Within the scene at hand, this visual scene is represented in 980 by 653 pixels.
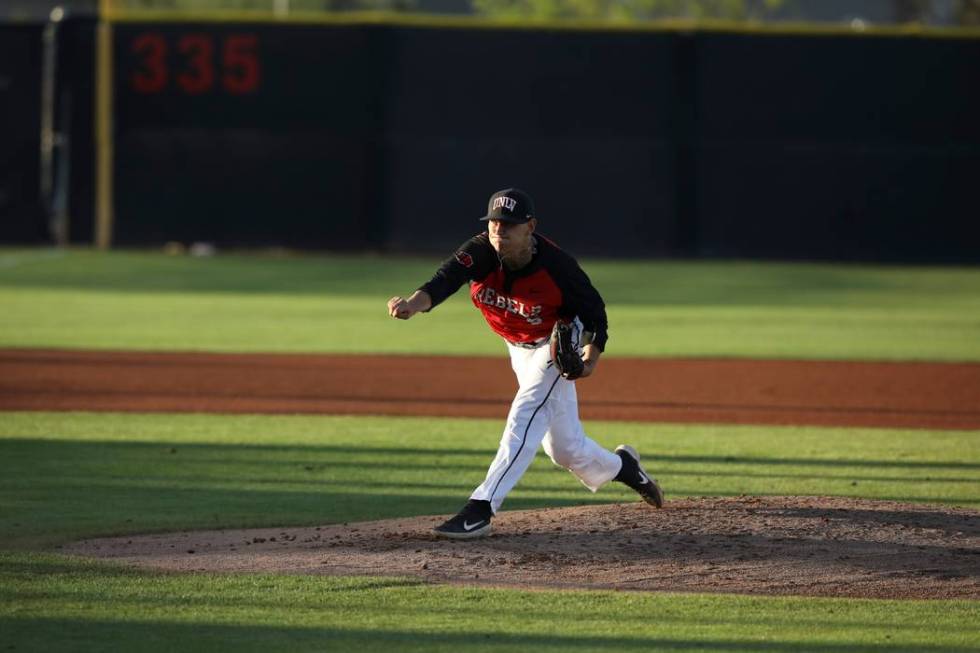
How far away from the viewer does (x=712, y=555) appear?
7039 mm

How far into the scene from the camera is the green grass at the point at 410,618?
5.57 m

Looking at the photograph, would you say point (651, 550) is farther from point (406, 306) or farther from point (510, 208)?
point (510, 208)

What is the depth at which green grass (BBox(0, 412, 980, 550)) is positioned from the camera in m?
8.30

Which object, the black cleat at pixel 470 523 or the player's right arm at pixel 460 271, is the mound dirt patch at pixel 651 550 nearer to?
the black cleat at pixel 470 523

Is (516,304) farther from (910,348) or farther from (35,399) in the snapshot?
(910,348)

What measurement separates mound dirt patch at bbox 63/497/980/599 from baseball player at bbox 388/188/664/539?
30 centimetres

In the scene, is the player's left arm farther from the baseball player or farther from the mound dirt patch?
the mound dirt patch

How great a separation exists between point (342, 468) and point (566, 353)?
293 centimetres

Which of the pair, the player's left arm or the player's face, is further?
the player's left arm

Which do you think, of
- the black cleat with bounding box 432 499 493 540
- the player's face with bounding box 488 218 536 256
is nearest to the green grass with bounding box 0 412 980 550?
the black cleat with bounding box 432 499 493 540

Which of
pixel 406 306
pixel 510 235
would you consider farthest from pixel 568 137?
pixel 406 306

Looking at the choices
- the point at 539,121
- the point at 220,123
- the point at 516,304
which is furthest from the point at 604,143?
the point at 516,304

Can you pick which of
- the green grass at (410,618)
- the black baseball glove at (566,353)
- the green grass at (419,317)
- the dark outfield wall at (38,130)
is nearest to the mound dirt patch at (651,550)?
the green grass at (410,618)

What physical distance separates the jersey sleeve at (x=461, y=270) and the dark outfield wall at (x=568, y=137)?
18.7 metres
